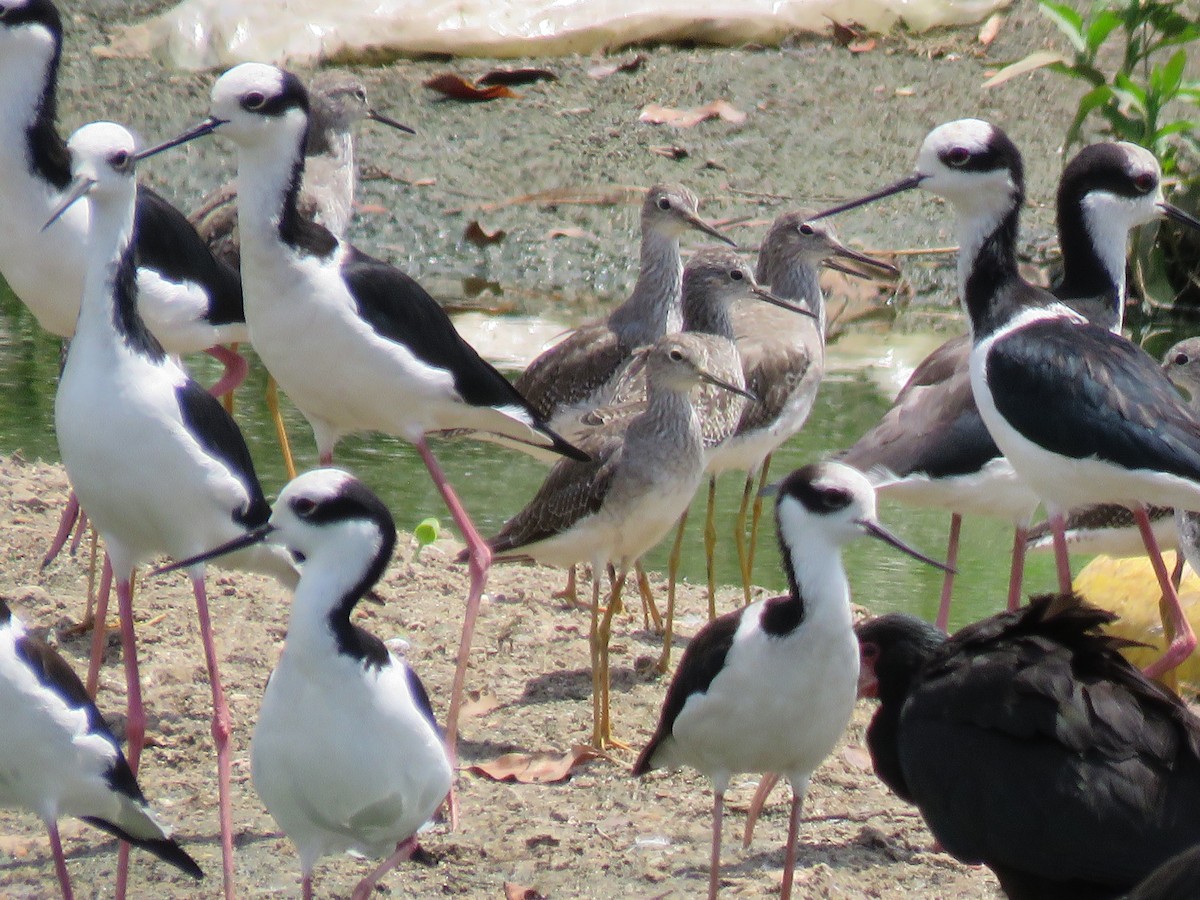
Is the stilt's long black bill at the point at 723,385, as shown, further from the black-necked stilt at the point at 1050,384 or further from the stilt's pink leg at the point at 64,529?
the stilt's pink leg at the point at 64,529

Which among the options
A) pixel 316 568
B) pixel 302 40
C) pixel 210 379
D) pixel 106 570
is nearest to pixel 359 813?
pixel 316 568

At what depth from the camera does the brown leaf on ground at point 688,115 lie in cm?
1366

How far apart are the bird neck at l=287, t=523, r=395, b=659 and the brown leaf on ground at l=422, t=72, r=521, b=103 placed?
969 cm

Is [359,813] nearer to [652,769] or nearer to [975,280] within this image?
[652,769]

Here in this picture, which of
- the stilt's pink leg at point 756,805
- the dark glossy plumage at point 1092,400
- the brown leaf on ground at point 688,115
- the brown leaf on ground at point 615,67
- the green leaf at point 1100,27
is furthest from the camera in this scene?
the brown leaf on ground at point 615,67

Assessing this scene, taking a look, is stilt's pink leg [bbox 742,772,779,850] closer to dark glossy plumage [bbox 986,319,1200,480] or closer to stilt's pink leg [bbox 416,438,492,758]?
stilt's pink leg [bbox 416,438,492,758]

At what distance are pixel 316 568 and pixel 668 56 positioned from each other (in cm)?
1059

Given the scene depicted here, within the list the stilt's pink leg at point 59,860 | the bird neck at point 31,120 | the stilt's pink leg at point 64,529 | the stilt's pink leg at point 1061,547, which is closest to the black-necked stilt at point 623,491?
the stilt's pink leg at point 1061,547

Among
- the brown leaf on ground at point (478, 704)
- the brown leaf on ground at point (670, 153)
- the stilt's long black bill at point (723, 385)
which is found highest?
the stilt's long black bill at point (723, 385)

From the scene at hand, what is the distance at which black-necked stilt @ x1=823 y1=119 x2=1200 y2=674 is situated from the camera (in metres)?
5.67

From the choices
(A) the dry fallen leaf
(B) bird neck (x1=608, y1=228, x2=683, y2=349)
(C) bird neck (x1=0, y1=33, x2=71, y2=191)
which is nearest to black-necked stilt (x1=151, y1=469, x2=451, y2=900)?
(C) bird neck (x1=0, y1=33, x2=71, y2=191)

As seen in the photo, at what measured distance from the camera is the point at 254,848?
519 cm

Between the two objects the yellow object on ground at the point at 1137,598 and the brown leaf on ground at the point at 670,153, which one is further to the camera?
the brown leaf on ground at the point at 670,153

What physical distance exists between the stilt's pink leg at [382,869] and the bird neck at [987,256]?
259 cm
